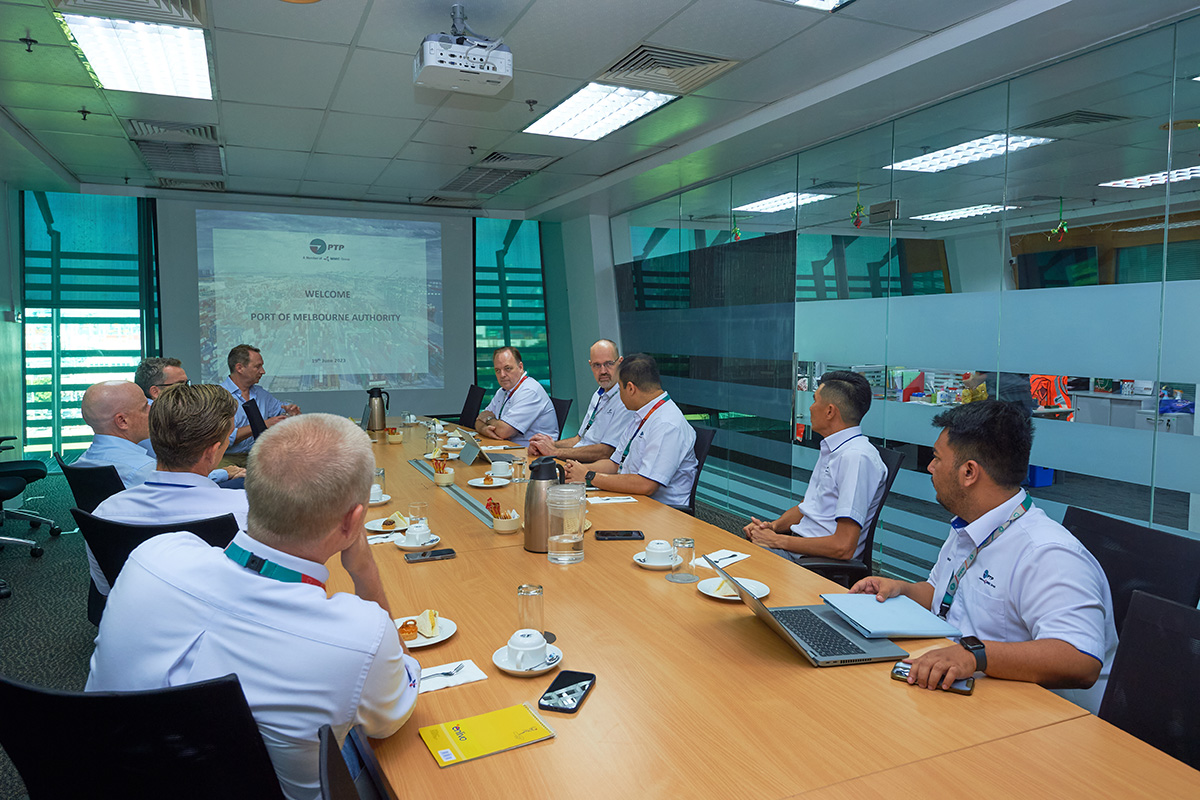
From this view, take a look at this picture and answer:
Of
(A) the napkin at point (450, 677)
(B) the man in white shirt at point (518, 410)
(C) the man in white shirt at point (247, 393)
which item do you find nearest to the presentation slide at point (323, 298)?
(C) the man in white shirt at point (247, 393)

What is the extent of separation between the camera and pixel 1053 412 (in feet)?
11.9

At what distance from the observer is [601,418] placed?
5.08 metres

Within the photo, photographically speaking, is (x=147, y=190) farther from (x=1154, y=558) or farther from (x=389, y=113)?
(x=1154, y=558)

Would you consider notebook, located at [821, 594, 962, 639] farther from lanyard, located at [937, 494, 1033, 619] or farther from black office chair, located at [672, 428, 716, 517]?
black office chair, located at [672, 428, 716, 517]

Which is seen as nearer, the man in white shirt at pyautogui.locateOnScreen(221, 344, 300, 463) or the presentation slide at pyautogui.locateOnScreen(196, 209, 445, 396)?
the man in white shirt at pyautogui.locateOnScreen(221, 344, 300, 463)

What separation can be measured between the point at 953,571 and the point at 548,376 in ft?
25.4

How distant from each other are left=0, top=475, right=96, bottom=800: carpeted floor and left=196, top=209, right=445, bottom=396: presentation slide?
108 inches

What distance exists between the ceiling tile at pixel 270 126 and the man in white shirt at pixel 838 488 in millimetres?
4024

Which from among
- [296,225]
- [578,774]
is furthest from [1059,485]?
[296,225]

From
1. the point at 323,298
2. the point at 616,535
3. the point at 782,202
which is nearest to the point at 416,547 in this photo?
→ the point at 616,535

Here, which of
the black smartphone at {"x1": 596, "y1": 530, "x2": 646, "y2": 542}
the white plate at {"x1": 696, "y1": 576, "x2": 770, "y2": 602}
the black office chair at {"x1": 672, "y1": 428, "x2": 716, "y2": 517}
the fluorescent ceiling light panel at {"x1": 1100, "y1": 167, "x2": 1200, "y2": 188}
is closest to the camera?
the white plate at {"x1": 696, "y1": 576, "x2": 770, "y2": 602}

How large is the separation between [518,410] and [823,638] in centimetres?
402

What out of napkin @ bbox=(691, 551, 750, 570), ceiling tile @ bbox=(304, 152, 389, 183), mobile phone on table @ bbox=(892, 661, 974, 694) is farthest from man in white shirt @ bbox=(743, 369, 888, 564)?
ceiling tile @ bbox=(304, 152, 389, 183)

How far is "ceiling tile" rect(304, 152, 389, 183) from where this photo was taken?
20.4 ft
